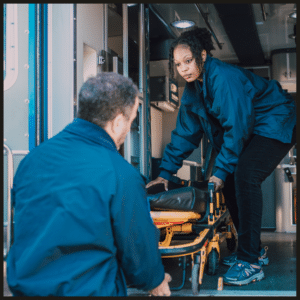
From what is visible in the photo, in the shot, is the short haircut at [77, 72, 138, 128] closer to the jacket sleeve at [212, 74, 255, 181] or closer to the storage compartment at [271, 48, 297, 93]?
the jacket sleeve at [212, 74, 255, 181]

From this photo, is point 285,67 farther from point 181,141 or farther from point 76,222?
point 76,222

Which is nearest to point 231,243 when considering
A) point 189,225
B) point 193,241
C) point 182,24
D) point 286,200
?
point 189,225

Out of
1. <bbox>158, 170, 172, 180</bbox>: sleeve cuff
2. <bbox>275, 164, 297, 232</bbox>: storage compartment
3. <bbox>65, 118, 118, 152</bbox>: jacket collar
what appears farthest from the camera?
<bbox>275, 164, 297, 232</bbox>: storage compartment

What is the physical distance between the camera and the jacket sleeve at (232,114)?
258cm

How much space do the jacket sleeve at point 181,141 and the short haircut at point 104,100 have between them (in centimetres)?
195

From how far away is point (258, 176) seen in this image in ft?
8.66

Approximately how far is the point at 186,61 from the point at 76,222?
6.24 feet

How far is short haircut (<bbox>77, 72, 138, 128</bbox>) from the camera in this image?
1359mm

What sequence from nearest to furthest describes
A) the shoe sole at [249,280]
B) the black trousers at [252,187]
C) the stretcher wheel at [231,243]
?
the shoe sole at [249,280]
the black trousers at [252,187]
the stretcher wheel at [231,243]

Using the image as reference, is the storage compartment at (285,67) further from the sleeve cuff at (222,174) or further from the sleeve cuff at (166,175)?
the sleeve cuff at (222,174)

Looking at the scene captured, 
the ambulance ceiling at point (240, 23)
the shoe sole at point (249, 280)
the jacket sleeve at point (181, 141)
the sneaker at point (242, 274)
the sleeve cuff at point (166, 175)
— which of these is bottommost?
the shoe sole at point (249, 280)

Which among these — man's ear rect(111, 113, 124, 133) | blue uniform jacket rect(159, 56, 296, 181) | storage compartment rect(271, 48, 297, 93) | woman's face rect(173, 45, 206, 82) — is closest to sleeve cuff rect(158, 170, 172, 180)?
blue uniform jacket rect(159, 56, 296, 181)

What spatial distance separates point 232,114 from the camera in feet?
8.43

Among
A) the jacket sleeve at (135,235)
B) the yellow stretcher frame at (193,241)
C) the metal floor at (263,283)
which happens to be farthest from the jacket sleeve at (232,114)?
the jacket sleeve at (135,235)
